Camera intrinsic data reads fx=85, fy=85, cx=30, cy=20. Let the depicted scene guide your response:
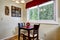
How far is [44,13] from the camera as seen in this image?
453 centimetres

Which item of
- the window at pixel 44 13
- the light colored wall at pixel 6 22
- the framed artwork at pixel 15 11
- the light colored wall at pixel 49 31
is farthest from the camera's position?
the framed artwork at pixel 15 11

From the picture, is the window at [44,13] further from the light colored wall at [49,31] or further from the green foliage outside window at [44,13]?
the light colored wall at [49,31]

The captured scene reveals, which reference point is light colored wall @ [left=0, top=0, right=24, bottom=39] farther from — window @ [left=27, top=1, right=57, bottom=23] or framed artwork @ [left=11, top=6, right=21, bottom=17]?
window @ [left=27, top=1, right=57, bottom=23]

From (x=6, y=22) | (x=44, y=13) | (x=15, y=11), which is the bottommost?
(x=6, y=22)

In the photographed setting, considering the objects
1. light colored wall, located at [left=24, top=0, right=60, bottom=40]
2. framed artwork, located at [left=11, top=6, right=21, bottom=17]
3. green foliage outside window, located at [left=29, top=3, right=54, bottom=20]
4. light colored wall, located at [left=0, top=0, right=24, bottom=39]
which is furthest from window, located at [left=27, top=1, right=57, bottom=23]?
light colored wall, located at [left=0, top=0, right=24, bottom=39]

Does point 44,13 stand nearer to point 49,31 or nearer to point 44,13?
point 44,13

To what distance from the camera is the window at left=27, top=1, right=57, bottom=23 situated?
13.4 feet

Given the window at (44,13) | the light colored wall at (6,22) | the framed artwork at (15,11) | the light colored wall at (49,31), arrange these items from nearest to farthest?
the light colored wall at (49,31), the window at (44,13), the light colored wall at (6,22), the framed artwork at (15,11)

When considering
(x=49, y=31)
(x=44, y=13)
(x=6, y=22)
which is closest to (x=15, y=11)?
(x=6, y=22)

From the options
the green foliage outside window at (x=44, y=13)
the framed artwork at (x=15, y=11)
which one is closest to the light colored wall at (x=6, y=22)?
the framed artwork at (x=15, y=11)

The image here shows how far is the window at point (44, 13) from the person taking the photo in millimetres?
4082

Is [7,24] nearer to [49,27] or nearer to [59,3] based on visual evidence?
[49,27]

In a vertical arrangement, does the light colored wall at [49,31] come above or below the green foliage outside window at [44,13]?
below

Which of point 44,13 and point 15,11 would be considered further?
point 15,11
